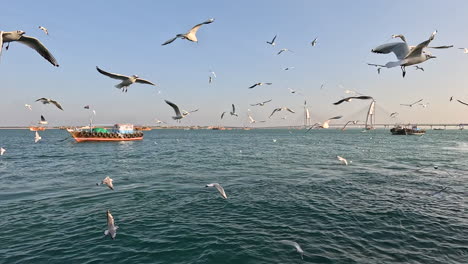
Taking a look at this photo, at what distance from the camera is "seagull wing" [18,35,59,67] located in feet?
24.4

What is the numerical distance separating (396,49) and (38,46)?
10547 mm

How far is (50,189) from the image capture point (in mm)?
17156

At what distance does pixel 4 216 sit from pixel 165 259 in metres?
8.77

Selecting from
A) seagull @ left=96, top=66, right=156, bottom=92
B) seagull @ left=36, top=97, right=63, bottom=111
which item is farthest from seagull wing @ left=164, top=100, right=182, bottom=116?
seagull @ left=36, top=97, right=63, bottom=111

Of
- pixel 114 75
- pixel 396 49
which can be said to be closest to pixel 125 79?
pixel 114 75

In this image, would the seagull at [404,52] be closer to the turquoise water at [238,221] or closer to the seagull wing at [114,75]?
the turquoise water at [238,221]

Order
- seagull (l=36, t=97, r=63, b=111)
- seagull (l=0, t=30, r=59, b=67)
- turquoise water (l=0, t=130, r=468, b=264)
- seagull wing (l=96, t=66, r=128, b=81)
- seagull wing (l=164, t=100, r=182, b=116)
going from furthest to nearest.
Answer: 1. seagull wing (l=164, t=100, r=182, b=116)
2. seagull (l=36, t=97, r=63, b=111)
3. seagull wing (l=96, t=66, r=128, b=81)
4. turquoise water (l=0, t=130, r=468, b=264)
5. seagull (l=0, t=30, r=59, b=67)

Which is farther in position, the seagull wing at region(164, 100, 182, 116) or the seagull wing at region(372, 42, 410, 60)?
the seagull wing at region(164, 100, 182, 116)

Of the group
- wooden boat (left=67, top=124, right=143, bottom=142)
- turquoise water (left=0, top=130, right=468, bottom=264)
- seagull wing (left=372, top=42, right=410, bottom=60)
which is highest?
seagull wing (left=372, top=42, right=410, bottom=60)

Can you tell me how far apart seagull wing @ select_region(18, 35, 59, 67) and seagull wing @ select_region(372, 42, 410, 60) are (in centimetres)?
963

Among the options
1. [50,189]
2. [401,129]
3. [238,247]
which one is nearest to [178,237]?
[238,247]

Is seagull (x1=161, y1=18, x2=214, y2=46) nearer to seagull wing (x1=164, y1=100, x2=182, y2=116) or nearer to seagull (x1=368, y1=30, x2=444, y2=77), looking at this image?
seagull wing (x1=164, y1=100, x2=182, y2=116)

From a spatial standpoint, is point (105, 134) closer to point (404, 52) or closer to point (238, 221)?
point (238, 221)

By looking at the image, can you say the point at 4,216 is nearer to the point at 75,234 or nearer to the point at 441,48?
the point at 75,234
